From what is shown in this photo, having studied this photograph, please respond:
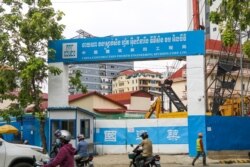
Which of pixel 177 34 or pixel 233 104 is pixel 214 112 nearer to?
pixel 233 104

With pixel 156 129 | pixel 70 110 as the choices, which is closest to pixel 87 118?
pixel 70 110

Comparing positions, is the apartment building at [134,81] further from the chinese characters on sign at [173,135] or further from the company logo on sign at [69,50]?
the company logo on sign at [69,50]

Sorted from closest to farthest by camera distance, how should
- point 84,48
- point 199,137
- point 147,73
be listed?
point 199,137, point 84,48, point 147,73

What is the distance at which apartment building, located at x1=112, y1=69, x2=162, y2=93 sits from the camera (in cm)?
14375

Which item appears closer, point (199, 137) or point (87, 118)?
point (199, 137)

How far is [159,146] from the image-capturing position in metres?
30.1

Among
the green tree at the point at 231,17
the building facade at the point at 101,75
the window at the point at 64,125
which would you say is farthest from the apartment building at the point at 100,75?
the green tree at the point at 231,17

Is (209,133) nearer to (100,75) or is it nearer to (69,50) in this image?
(69,50)

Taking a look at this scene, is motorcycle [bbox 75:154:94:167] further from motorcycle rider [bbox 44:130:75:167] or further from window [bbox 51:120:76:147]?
window [bbox 51:120:76:147]

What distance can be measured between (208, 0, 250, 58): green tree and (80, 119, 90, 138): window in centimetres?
2014

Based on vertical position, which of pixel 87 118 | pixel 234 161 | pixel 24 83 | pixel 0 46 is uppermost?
pixel 0 46

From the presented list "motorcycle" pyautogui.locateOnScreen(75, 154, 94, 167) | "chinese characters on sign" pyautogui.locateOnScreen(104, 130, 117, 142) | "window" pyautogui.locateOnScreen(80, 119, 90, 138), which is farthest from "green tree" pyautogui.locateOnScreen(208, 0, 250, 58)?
"chinese characters on sign" pyautogui.locateOnScreen(104, 130, 117, 142)

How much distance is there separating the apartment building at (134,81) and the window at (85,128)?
11080 centimetres

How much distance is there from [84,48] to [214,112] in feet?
45.1
